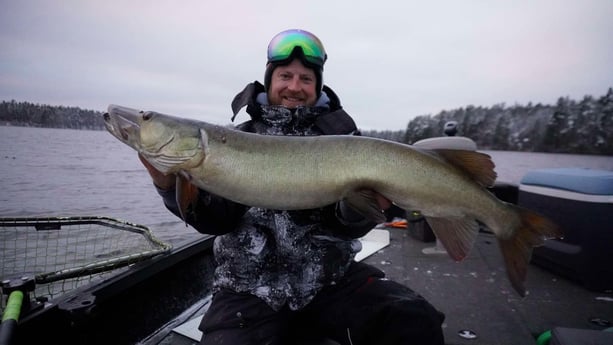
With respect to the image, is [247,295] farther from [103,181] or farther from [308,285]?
[103,181]

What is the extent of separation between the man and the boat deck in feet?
3.15

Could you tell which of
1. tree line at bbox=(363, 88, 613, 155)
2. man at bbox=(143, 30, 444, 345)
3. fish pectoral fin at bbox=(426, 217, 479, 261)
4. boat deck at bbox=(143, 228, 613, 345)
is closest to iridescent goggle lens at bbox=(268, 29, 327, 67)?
man at bbox=(143, 30, 444, 345)

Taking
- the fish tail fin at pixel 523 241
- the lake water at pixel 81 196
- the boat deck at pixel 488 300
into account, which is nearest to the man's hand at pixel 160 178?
the boat deck at pixel 488 300

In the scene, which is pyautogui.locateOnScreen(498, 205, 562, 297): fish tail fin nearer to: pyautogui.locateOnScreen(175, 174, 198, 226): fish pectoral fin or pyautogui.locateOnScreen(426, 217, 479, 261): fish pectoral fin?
pyautogui.locateOnScreen(426, 217, 479, 261): fish pectoral fin

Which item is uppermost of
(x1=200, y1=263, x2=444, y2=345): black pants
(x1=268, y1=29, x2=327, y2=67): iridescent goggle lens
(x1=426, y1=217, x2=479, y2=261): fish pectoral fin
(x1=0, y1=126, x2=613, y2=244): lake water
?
(x1=268, y1=29, x2=327, y2=67): iridescent goggle lens

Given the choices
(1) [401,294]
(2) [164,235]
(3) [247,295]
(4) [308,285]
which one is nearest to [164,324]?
(3) [247,295]

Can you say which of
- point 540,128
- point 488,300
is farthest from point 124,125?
point 540,128

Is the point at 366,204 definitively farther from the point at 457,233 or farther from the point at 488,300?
the point at 488,300

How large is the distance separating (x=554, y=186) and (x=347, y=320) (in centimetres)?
391

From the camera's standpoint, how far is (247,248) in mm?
2717

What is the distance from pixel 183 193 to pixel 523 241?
91.1 inches

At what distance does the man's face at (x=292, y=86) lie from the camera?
3170 millimetres

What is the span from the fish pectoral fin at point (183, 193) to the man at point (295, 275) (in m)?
0.09

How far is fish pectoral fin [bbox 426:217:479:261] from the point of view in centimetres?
236
